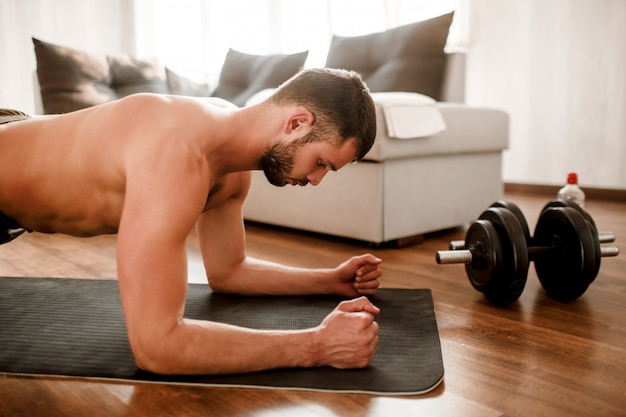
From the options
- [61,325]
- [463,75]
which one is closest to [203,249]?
[61,325]

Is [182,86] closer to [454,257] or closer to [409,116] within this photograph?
[409,116]

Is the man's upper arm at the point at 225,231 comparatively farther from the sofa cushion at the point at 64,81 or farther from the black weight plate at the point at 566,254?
the sofa cushion at the point at 64,81

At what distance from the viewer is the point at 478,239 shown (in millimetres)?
1518

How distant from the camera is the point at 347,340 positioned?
1.09 meters

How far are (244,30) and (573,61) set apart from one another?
274 centimetres

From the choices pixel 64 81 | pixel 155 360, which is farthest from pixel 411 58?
pixel 155 360

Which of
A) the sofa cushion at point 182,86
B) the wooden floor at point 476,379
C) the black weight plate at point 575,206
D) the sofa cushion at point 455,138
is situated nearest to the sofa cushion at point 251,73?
the sofa cushion at point 182,86

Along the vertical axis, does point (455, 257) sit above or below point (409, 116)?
below

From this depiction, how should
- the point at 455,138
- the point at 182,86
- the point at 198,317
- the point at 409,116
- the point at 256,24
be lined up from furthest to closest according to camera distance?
1. the point at 256,24
2. the point at 182,86
3. the point at 455,138
4. the point at 409,116
5. the point at 198,317

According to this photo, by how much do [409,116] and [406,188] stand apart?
284 millimetres

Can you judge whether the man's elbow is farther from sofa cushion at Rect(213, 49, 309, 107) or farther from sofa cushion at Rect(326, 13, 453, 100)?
sofa cushion at Rect(213, 49, 309, 107)

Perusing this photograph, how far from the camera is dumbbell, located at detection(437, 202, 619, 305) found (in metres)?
1.42

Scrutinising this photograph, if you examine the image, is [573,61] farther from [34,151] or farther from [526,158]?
[34,151]

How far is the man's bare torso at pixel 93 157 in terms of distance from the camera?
1.03 metres
